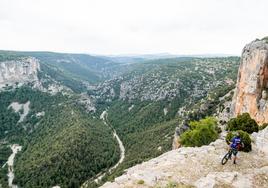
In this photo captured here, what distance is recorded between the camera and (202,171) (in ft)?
105

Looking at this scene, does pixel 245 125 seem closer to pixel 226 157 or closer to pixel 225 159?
pixel 226 157

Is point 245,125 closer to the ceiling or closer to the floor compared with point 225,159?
closer to the floor

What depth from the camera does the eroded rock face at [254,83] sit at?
71.8m

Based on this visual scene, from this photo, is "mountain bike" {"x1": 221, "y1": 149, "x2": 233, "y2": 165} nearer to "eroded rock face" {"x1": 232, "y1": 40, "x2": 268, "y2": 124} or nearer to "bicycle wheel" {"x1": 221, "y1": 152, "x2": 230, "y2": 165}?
"bicycle wheel" {"x1": 221, "y1": 152, "x2": 230, "y2": 165}

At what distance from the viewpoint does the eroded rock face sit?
236 feet

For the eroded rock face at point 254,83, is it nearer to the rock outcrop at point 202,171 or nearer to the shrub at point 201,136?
the shrub at point 201,136

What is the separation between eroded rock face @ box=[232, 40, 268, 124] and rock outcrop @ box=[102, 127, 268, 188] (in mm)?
34260

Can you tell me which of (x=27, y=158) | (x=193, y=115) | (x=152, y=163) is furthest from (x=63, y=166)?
(x=152, y=163)

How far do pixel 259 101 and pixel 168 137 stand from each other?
323 ft

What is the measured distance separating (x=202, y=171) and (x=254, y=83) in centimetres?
4817

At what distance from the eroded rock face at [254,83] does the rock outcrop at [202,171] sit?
34260mm

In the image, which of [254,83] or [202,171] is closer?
[202,171]

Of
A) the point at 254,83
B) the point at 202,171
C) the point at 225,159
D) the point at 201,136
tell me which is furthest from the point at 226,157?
the point at 254,83

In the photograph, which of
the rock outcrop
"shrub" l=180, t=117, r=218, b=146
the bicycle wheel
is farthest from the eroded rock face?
the bicycle wheel
